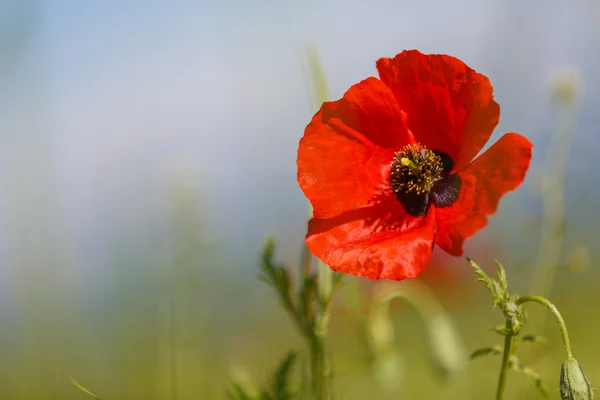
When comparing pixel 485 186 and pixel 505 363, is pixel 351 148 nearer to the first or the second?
pixel 485 186

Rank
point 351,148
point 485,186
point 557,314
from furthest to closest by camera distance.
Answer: point 351,148 → point 485,186 → point 557,314

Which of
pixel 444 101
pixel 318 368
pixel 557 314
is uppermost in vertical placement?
pixel 444 101

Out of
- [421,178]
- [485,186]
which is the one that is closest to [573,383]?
[485,186]

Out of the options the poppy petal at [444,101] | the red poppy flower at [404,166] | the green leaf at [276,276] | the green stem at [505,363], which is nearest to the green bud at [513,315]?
the green stem at [505,363]

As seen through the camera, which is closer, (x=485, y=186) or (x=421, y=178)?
(x=485, y=186)

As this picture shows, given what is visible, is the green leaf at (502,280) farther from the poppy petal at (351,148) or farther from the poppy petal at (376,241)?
the poppy petal at (351,148)

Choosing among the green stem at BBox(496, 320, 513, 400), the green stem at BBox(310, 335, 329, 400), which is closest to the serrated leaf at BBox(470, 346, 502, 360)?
the green stem at BBox(496, 320, 513, 400)

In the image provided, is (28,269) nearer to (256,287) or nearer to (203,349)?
(203,349)

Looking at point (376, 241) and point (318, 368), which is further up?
point (376, 241)
